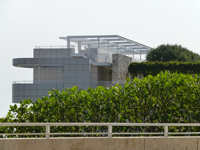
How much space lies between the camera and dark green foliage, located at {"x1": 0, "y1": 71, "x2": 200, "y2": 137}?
1111cm

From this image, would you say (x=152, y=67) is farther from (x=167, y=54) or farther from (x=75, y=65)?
(x=167, y=54)

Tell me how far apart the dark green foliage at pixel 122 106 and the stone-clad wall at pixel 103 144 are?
2101 mm

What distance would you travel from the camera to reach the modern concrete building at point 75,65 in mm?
29719

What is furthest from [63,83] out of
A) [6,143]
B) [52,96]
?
[6,143]

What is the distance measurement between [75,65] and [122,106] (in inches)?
765

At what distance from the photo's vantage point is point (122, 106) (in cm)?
1133

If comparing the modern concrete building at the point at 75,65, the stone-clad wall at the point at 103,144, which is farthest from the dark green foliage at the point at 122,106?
the modern concrete building at the point at 75,65

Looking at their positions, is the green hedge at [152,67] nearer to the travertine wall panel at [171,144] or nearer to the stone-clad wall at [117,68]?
the stone-clad wall at [117,68]

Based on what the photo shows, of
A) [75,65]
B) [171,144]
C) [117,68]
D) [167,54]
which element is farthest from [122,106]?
[167,54]

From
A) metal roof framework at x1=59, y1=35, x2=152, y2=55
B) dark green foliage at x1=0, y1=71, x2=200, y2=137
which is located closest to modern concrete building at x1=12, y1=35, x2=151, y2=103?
metal roof framework at x1=59, y1=35, x2=152, y2=55

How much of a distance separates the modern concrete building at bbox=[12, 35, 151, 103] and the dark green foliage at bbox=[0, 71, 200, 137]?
18.6m

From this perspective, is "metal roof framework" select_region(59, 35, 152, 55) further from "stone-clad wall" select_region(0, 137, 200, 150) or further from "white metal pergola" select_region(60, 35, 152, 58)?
"stone-clad wall" select_region(0, 137, 200, 150)

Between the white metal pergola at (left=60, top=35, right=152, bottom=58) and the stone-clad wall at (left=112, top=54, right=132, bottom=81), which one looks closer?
the stone-clad wall at (left=112, top=54, right=132, bottom=81)

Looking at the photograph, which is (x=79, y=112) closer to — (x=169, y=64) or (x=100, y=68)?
(x=169, y=64)
